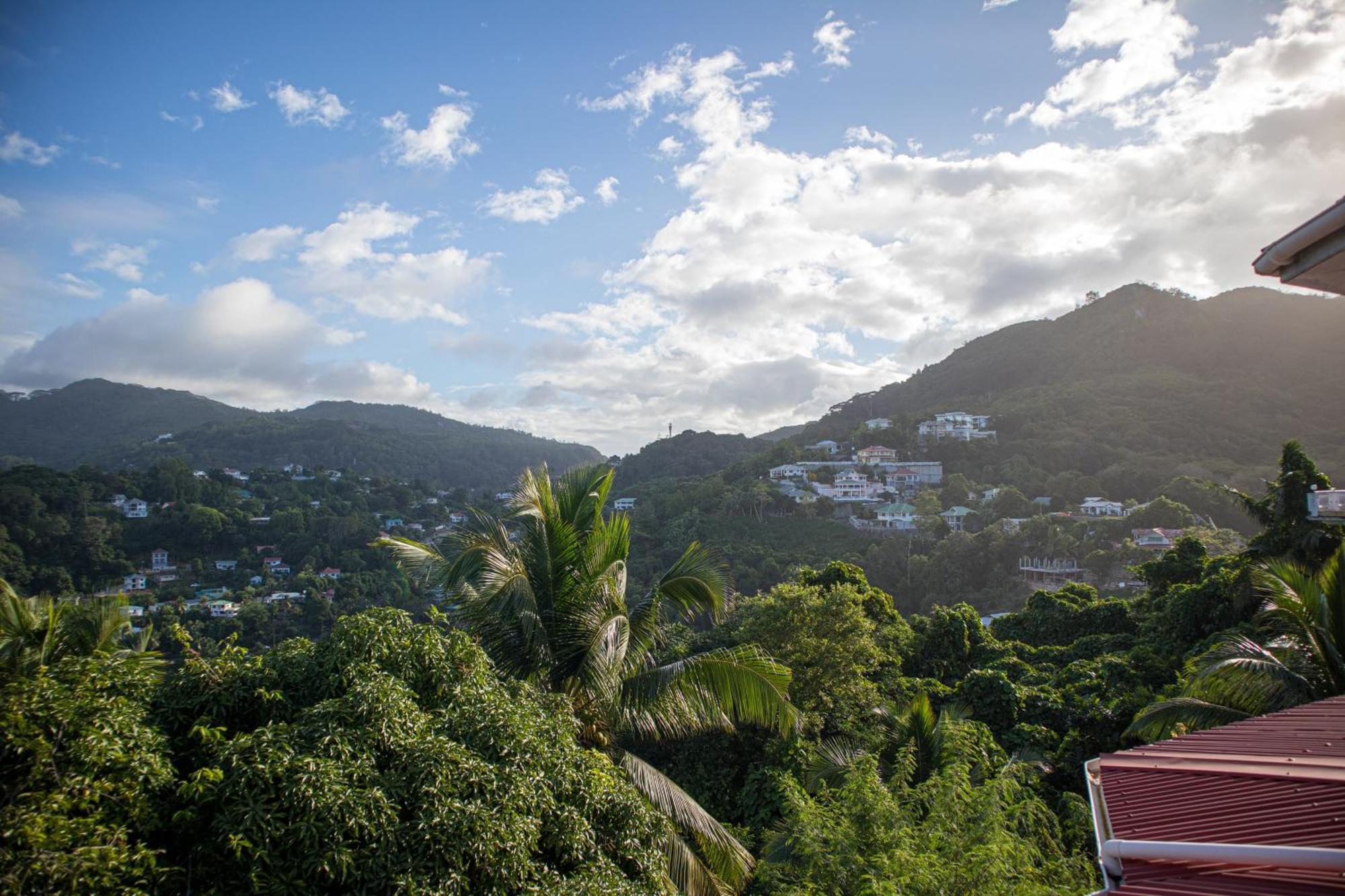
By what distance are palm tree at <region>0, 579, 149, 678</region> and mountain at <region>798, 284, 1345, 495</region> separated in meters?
52.5

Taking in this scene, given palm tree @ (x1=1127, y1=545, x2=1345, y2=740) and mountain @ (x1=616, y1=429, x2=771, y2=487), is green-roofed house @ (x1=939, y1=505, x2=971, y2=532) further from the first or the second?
palm tree @ (x1=1127, y1=545, x2=1345, y2=740)

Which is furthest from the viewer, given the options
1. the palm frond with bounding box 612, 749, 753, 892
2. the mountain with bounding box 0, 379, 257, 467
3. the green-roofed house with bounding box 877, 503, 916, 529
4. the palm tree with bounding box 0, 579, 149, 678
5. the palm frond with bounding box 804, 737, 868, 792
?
the mountain with bounding box 0, 379, 257, 467

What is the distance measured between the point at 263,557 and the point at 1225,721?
36.8 metres

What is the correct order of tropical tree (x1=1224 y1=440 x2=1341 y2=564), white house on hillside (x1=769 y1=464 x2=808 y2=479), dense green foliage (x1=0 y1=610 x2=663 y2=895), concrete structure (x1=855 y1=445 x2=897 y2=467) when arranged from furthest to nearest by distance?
concrete structure (x1=855 y1=445 x2=897 y2=467), white house on hillside (x1=769 y1=464 x2=808 y2=479), tropical tree (x1=1224 y1=440 x2=1341 y2=564), dense green foliage (x1=0 y1=610 x2=663 y2=895)

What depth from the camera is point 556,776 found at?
4750 millimetres

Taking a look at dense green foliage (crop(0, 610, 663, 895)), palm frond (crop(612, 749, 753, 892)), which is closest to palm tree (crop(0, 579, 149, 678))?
dense green foliage (crop(0, 610, 663, 895))

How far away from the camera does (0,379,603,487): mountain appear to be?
65188 mm

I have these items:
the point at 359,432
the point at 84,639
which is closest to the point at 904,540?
the point at 84,639

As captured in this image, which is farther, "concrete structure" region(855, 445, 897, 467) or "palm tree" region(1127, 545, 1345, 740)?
"concrete structure" region(855, 445, 897, 467)

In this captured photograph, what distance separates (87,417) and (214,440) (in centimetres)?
1513

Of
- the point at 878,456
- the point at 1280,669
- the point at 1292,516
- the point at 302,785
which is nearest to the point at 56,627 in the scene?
the point at 302,785

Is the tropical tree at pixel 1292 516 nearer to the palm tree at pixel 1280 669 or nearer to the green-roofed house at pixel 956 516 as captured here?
the palm tree at pixel 1280 669

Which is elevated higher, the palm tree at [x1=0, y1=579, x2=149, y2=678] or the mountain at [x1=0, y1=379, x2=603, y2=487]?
the mountain at [x1=0, y1=379, x2=603, y2=487]

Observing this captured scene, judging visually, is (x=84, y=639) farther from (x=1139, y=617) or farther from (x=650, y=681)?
(x=1139, y=617)
